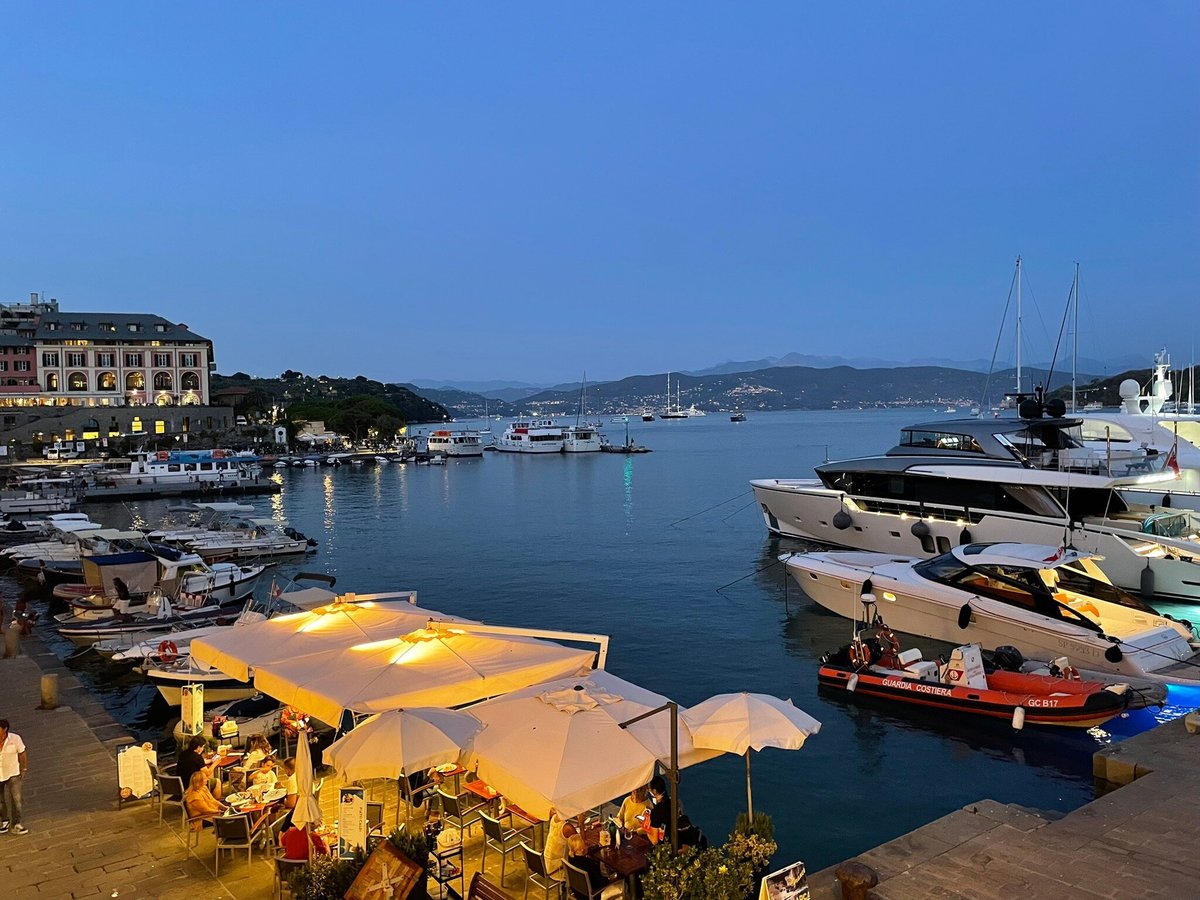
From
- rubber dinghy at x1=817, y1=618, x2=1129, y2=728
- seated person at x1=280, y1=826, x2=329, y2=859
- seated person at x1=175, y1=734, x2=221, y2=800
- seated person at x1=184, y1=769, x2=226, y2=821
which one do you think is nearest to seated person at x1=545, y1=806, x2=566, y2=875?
seated person at x1=280, y1=826, x2=329, y2=859

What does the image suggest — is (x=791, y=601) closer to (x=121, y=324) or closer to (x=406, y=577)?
(x=406, y=577)

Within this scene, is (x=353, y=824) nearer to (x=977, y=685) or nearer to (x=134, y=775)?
(x=134, y=775)

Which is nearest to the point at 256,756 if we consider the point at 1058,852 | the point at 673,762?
the point at 673,762

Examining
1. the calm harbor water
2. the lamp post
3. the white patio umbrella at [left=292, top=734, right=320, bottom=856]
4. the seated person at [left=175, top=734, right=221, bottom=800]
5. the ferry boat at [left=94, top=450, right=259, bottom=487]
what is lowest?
the calm harbor water

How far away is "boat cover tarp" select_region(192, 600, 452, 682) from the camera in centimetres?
1055

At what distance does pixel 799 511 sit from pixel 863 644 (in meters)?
20.3

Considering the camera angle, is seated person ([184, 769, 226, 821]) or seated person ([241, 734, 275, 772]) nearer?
seated person ([184, 769, 226, 821])

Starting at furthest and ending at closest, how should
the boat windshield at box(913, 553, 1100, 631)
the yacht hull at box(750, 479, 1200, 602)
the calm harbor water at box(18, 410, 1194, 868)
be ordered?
the yacht hull at box(750, 479, 1200, 602) → the boat windshield at box(913, 553, 1100, 631) → the calm harbor water at box(18, 410, 1194, 868)

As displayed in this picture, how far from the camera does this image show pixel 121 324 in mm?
113438

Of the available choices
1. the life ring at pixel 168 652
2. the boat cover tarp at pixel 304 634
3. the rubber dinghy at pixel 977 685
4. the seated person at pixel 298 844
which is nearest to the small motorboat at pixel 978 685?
the rubber dinghy at pixel 977 685

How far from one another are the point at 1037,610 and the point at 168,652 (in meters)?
18.8

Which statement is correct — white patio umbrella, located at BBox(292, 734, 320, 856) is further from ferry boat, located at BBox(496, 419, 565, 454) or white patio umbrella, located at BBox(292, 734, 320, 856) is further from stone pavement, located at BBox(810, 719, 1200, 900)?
ferry boat, located at BBox(496, 419, 565, 454)

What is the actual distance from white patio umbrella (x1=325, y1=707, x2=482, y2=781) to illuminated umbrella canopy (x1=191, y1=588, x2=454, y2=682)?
277cm

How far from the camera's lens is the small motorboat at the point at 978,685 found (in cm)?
1473
